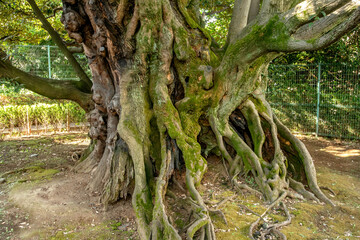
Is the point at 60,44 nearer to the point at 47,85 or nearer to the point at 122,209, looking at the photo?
the point at 47,85

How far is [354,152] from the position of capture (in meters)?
7.88

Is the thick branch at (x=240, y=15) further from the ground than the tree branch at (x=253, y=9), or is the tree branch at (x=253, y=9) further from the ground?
the tree branch at (x=253, y=9)

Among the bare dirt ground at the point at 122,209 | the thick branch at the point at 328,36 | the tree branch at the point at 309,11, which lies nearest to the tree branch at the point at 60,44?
the bare dirt ground at the point at 122,209

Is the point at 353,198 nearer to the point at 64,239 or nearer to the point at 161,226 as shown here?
the point at 161,226

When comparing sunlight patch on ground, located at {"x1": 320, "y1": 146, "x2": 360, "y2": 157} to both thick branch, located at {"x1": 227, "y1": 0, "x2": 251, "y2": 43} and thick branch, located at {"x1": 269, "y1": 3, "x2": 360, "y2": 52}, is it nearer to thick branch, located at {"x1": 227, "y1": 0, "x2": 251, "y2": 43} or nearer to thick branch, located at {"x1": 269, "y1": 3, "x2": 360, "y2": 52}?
thick branch, located at {"x1": 227, "y1": 0, "x2": 251, "y2": 43}

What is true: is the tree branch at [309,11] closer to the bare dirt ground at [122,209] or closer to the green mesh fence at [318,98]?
the bare dirt ground at [122,209]

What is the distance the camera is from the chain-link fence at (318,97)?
913 centimetres

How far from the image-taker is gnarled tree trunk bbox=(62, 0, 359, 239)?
4.34 meters

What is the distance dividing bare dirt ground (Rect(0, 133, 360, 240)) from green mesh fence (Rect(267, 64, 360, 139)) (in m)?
3.52

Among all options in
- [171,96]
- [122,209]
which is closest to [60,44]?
[171,96]

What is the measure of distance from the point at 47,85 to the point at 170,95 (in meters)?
2.98

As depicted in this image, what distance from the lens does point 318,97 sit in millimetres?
9719

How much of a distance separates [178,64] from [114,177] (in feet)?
7.14

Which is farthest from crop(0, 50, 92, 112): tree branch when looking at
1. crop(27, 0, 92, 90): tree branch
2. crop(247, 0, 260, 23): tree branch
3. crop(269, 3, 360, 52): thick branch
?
crop(269, 3, 360, 52): thick branch
